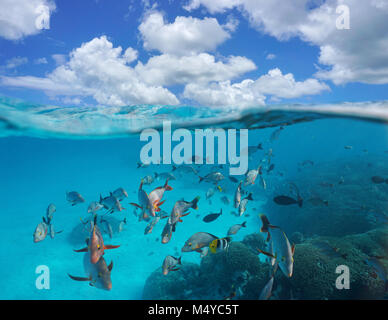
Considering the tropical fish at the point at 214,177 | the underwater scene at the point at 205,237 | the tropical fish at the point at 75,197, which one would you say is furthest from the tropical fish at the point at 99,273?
the tropical fish at the point at 214,177

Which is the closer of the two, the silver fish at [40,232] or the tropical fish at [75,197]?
the silver fish at [40,232]

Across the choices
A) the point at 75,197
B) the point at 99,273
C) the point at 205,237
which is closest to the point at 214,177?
the point at 205,237

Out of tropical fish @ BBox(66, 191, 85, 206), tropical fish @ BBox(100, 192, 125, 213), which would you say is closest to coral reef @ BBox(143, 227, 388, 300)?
tropical fish @ BBox(100, 192, 125, 213)

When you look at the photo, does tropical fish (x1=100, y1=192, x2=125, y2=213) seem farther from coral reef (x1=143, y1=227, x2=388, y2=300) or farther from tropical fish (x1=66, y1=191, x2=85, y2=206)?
coral reef (x1=143, y1=227, x2=388, y2=300)

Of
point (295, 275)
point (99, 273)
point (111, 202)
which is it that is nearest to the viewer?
point (99, 273)

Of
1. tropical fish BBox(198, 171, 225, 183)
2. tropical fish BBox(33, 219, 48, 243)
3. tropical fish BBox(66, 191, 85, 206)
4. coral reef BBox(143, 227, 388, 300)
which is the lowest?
coral reef BBox(143, 227, 388, 300)

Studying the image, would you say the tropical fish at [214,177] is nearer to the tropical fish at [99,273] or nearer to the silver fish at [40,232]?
the tropical fish at [99,273]

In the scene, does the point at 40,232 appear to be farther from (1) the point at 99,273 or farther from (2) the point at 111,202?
(1) the point at 99,273

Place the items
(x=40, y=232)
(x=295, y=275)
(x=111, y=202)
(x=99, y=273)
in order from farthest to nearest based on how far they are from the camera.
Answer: (x=111, y=202), (x=295, y=275), (x=40, y=232), (x=99, y=273)

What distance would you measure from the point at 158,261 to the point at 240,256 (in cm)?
652
